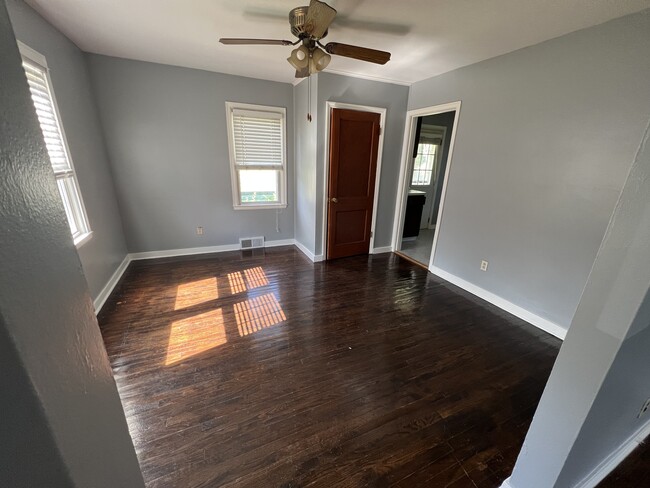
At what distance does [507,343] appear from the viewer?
7.43 ft

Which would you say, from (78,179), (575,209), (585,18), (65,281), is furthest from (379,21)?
(78,179)

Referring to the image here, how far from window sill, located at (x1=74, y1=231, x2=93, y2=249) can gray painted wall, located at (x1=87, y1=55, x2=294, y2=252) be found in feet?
3.40

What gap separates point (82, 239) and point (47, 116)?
3.38 feet

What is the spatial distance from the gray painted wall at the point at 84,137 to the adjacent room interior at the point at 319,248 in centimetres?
3

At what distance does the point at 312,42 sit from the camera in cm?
195

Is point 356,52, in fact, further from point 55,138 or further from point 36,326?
point 55,138

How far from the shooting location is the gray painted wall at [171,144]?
10.2 ft

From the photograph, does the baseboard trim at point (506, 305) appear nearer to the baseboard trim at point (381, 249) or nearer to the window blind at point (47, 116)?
the baseboard trim at point (381, 249)

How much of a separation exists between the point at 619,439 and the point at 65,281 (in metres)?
2.34

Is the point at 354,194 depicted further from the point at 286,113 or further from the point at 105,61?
the point at 105,61

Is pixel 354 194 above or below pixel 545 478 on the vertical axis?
above

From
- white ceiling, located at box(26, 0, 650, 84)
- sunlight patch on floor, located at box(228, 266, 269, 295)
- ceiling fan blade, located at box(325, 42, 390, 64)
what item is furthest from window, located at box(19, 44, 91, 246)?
ceiling fan blade, located at box(325, 42, 390, 64)


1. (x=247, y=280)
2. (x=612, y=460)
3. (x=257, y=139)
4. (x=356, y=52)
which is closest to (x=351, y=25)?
(x=356, y=52)

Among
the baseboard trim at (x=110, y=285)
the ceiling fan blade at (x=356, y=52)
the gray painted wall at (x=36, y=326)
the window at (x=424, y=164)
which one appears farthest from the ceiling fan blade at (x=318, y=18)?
the window at (x=424, y=164)
